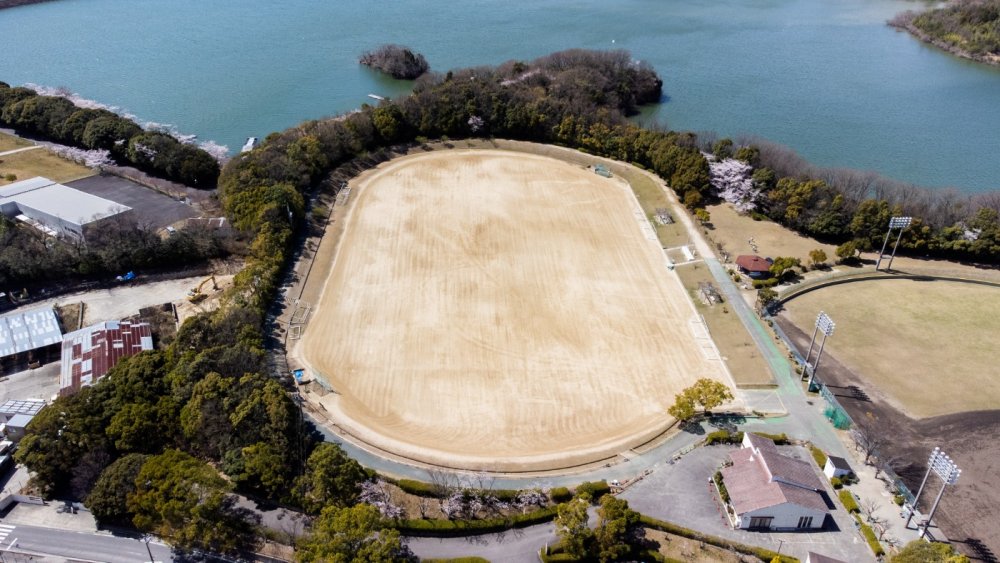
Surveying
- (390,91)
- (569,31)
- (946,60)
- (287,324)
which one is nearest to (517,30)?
(569,31)

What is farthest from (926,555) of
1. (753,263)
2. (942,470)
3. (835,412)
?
(753,263)

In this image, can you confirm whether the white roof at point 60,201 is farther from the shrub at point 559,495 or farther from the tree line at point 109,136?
the shrub at point 559,495

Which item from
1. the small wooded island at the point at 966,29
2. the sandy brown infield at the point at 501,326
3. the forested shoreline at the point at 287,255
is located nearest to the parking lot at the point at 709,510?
the sandy brown infield at the point at 501,326

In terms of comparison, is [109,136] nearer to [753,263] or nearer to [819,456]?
[753,263]

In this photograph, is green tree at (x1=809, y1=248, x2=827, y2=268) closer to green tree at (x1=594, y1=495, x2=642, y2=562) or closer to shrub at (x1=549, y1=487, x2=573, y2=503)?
green tree at (x1=594, y1=495, x2=642, y2=562)

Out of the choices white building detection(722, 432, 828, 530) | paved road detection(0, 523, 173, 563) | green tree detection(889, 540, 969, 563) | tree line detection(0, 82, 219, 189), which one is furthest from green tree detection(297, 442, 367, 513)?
tree line detection(0, 82, 219, 189)

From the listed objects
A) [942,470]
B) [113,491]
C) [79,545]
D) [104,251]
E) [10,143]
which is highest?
[10,143]

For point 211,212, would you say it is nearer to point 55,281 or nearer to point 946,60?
point 55,281
